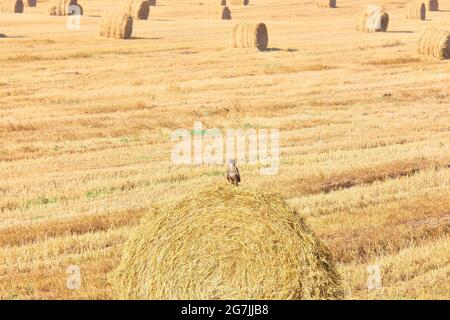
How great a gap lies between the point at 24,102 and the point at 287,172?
10.2 m

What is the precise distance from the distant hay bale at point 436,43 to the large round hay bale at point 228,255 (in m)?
25.1

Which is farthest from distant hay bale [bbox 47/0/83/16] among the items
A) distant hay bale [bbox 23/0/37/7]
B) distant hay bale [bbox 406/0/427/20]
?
distant hay bale [bbox 406/0/427/20]

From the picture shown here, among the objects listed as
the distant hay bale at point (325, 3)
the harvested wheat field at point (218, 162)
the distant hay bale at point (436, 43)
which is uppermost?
the distant hay bale at point (325, 3)

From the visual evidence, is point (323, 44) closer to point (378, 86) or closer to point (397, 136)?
point (378, 86)

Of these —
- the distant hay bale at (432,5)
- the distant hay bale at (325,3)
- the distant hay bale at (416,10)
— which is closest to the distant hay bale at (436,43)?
the distant hay bale at (416,10)

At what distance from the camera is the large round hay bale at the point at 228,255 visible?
786 cm

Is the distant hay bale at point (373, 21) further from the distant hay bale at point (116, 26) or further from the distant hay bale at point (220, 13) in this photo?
the distant hay bale at point (116, 26)

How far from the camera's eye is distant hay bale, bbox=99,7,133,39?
3688cm

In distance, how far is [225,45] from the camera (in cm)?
3619

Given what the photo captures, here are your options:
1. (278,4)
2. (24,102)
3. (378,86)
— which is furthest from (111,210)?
(278,4)

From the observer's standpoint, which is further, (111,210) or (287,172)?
(287,172)

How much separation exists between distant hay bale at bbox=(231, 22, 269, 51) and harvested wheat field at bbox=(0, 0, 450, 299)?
254mm

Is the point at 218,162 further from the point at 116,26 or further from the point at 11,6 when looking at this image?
the point at 11,6

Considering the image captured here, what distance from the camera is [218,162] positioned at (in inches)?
651
